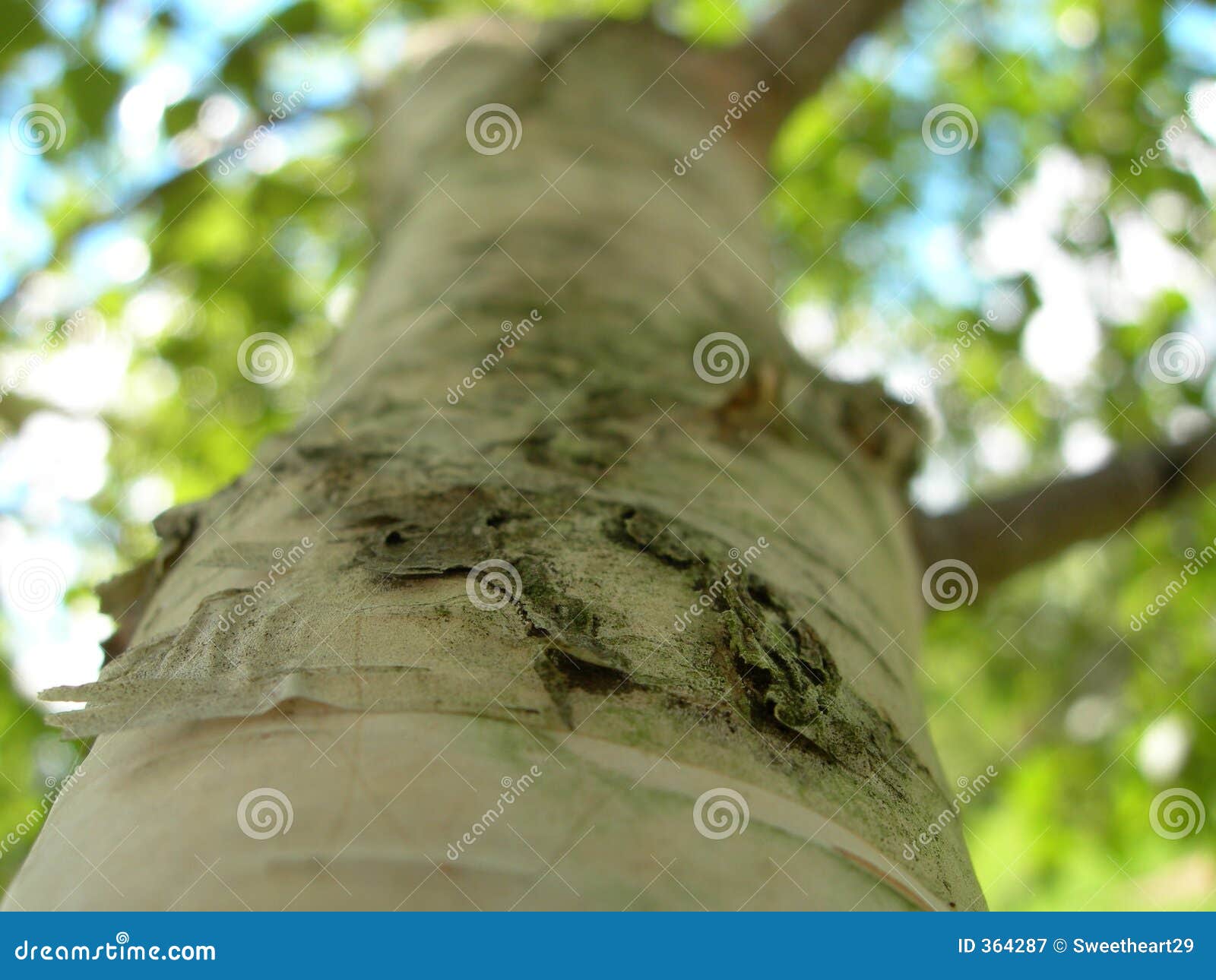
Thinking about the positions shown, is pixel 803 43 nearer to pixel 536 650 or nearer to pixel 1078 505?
pixel 1078 505

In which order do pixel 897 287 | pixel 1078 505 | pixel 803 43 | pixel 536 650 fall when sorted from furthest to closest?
1. pixel 897 287
2. pixel 803 43
3. pixel 1078 505
4. pixel 536 650

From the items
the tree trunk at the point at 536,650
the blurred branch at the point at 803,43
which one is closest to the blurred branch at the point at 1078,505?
the tree trunk at the point at 536,650

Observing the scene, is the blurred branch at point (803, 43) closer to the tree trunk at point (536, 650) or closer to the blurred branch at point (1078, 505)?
the blurred branch at point (1078, 505)

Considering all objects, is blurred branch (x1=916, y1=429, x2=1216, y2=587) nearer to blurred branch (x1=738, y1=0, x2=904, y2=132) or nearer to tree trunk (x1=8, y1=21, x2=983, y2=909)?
tree trunk (x1=8, y1=21, x2=983, y2=909)

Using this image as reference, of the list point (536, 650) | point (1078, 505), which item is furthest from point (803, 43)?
point (536, 650)

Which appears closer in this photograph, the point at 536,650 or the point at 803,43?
the point at 536,650

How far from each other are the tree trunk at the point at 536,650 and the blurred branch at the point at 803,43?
1.20m

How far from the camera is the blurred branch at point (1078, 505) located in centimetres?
180

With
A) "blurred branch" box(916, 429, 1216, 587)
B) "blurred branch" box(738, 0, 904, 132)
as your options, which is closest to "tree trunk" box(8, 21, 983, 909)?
"blurred branch" box(916, 429, 1216, 587)

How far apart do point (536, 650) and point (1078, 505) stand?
60.0 inches

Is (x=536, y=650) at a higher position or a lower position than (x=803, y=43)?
lower

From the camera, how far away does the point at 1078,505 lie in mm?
1880

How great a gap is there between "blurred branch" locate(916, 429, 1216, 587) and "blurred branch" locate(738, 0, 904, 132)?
1.09 metres
